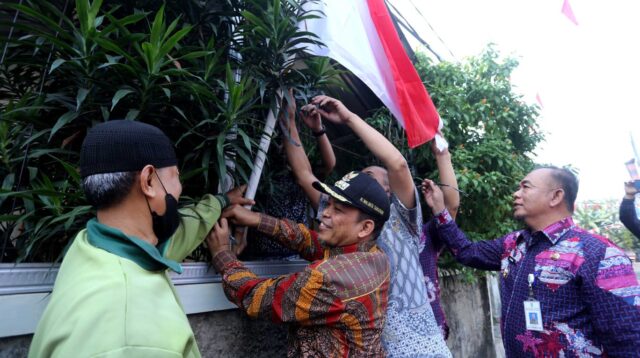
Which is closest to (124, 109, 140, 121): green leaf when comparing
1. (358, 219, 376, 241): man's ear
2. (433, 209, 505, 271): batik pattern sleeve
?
(358, 219, 376, 241): man's ear

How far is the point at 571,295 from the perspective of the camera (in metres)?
2.25

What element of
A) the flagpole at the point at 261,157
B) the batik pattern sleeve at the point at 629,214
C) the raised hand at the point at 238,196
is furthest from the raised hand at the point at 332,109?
the batik pattern sleeve at the point at 629,214

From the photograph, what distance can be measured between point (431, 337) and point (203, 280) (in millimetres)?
1226

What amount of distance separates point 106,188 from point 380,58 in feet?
7.64

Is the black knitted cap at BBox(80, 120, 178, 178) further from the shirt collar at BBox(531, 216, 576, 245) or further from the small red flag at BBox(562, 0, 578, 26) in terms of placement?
the small red flag at BBox(562, 0, 578, 26)

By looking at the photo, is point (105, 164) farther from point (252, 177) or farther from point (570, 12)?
point (570, 12)

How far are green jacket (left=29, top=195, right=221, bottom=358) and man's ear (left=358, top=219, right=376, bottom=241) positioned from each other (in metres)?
1.06

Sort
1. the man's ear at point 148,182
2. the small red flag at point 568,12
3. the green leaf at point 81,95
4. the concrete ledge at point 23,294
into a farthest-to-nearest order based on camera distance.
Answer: the small red flag at point 568,12 → the green leaf at point 81,95 → the concrete ledge at point 23,294 → the man's ear at point 148,182

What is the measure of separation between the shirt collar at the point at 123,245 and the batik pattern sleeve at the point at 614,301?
217 centimetres

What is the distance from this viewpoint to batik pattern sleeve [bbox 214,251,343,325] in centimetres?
164

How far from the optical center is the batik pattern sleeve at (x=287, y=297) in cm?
164

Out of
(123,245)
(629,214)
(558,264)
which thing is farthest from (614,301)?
(123,245)

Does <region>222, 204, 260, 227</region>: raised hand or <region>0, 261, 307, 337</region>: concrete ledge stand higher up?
<region>222, 204, 260, 227</region>: raised hand

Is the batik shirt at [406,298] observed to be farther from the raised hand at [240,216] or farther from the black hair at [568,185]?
the black hair at [568,185]
